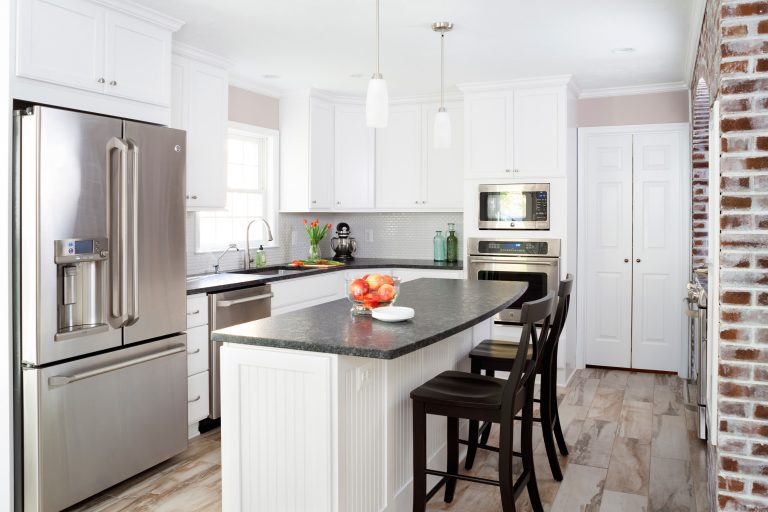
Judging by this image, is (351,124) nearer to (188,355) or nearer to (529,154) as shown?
(529,154)

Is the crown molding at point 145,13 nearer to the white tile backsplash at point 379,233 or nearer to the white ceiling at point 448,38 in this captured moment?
the white ceiling at point 448,38

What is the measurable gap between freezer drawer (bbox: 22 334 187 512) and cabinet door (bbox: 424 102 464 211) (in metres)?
2.97

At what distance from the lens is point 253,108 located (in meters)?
5.33

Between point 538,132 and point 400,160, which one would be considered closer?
point 538,132

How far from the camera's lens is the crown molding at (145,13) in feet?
10.6

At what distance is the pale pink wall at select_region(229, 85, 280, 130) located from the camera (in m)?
5.11

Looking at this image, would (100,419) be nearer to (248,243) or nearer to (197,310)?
(197,310)

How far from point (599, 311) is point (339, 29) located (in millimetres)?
3456

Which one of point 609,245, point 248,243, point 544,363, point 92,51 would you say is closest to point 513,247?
point 609,245

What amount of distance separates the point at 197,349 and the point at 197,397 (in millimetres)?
294

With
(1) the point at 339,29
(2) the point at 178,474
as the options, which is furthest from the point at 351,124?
(2) the point at 178,474

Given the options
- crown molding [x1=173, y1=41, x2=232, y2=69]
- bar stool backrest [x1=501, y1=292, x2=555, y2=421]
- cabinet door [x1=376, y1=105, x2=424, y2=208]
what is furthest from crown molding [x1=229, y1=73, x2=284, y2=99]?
bar stool backrest [x1=501, y1=292, x2=555, y2=421]

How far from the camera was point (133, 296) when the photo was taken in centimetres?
312

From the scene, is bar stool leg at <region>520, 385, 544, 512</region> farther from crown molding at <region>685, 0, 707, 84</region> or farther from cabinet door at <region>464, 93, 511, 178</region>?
cabinet door at <region>464, 93, 511, 178</region>
